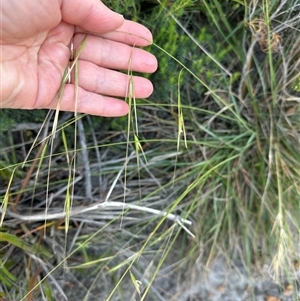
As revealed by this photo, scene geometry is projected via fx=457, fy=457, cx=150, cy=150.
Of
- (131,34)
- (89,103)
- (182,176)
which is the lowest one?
(182,176)

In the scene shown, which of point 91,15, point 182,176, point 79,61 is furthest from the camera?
point 182,176

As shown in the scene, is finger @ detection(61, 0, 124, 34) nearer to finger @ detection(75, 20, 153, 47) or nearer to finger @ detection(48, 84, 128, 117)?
finger @ detection(75, 20, 153, 47)

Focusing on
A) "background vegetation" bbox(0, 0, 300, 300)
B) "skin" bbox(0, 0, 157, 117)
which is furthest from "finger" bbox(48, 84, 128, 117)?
"background vegetation" bbox(0, 0, 300, 300)

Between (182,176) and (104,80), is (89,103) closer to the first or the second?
(104,80)

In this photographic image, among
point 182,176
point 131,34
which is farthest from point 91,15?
point 182,176

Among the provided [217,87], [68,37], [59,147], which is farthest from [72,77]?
[217,87]
